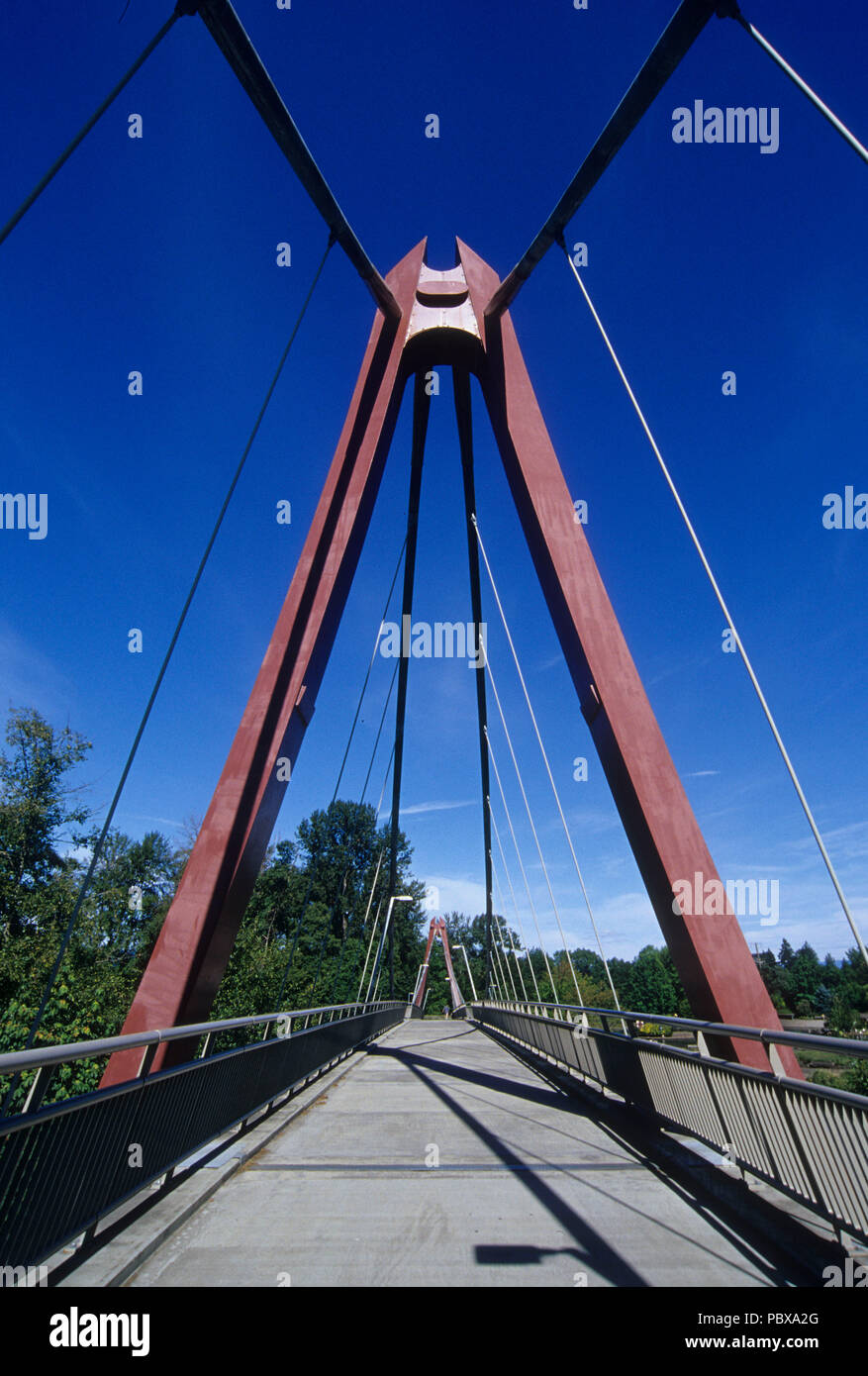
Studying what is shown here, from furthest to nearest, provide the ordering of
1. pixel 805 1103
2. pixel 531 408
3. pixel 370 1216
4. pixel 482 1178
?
1. pixel 531 408
2. pixel 482 1178
3. pixel 370 1216
4. pixel 805 1103

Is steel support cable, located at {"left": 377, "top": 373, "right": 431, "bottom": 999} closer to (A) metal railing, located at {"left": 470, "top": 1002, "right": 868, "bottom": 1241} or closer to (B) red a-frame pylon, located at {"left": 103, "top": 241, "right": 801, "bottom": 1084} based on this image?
(B) red a-frame pylon, located at {"left": 103, "top": 241, "right": 801, "bottom": 1084}

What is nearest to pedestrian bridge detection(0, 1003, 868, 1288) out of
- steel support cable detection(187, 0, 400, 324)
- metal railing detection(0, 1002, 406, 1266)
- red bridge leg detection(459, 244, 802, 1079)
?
metal railing detection(0, 1002, 406, 1266)

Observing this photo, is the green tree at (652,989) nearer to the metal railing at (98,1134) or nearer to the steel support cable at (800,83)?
the metal railing at (98,1134)

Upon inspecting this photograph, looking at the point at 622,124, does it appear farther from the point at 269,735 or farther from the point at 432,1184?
the point at 432,1184

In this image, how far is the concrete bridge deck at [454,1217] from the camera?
9.74 ft

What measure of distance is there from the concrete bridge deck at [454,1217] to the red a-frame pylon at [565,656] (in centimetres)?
152

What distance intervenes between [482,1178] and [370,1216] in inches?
42.8

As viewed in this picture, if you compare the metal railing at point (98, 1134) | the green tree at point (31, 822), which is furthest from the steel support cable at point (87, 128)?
the green tree at point (31, 822)

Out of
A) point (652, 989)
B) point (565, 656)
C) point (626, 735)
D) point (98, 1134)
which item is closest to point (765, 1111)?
point (98, 1134)

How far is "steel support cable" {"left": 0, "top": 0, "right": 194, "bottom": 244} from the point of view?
3.67 meters

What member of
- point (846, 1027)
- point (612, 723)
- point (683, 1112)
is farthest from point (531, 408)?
point (846, 1027)

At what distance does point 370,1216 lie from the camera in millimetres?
3709

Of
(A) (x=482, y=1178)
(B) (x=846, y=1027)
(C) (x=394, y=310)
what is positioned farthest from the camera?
(B) (x=846, y=1027)

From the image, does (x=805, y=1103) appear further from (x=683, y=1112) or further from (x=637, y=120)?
(x=637, y=120)
